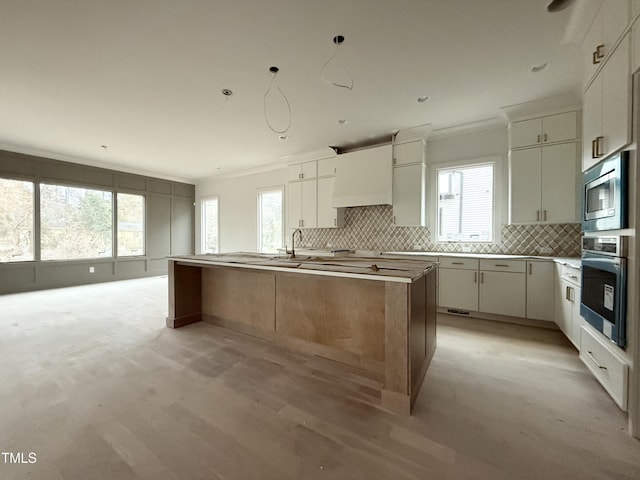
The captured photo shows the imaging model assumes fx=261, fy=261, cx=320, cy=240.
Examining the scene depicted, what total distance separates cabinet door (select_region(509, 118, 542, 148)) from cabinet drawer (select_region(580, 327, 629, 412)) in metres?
2.41

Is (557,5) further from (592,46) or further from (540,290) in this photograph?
(540,290)

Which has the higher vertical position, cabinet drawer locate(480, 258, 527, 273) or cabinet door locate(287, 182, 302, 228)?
cabinet door locate(287, 182, 302, 228)

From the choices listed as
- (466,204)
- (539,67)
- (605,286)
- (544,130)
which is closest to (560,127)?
(544,130)

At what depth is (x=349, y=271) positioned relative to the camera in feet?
6.04

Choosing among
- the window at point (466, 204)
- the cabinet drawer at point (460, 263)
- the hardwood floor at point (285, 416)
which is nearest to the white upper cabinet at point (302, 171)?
the window at point (466, 204)

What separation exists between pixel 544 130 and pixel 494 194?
94cm

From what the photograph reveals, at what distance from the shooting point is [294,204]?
18.2 feet

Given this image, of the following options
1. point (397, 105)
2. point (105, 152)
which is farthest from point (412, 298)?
point (105, 152)

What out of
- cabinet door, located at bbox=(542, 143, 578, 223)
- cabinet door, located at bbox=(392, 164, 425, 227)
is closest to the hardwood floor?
cabinet door, located at bbox=(542, 143, 578, 223)

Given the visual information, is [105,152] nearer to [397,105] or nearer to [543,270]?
[397,105]

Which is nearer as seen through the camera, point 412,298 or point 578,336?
point 412,298

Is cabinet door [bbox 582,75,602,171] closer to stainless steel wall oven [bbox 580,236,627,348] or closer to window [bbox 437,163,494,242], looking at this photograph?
stainless steel wall oven [bbox 580,236,627,348]

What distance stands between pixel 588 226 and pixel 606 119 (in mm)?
783

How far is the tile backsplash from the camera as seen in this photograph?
3424mm
